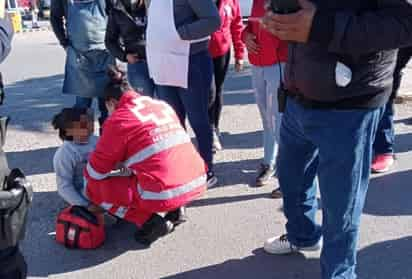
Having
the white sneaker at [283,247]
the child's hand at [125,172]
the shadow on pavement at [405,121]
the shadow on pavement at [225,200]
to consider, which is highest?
the child's hand at [125,172]

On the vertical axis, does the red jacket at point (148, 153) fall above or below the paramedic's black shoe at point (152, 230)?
above

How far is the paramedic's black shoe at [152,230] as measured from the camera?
3.21 meters

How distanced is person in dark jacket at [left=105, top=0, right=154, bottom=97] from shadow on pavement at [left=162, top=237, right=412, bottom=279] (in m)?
1.78

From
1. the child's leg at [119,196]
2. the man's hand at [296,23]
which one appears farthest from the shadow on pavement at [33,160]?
the man's hand at [296,23]

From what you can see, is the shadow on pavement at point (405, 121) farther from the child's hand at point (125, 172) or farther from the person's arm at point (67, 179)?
the person's arm at point (67, 179)

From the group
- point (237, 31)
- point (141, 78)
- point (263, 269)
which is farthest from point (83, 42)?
point (263, 269)

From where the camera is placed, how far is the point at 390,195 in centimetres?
372

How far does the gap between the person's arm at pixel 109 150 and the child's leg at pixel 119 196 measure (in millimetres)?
102

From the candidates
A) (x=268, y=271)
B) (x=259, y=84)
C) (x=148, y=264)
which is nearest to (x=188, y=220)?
(x=148, y=264)

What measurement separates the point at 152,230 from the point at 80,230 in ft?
1.35

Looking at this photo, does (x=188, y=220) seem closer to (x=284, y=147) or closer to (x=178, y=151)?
(x=178, y=151)

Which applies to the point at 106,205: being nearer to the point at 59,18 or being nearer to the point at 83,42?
the point at 83,42

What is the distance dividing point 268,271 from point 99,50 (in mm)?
2344

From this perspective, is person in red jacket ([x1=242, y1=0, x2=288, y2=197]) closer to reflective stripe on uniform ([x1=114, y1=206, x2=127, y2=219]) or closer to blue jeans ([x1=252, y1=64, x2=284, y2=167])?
blue jeans ([x1=252, y1=64, x2=284, y2=167])
